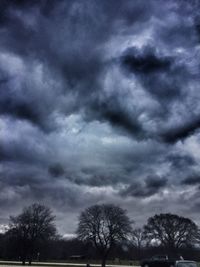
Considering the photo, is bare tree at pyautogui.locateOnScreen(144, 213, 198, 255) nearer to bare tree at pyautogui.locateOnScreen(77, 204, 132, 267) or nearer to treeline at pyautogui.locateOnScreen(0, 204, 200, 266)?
treeline at pyautogui.locateOnScreen(0, 204, 200, 266)

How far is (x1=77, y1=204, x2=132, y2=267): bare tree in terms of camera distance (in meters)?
76.9

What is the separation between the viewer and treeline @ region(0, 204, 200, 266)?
77.8 metres

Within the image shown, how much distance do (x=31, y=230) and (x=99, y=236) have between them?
2052cm

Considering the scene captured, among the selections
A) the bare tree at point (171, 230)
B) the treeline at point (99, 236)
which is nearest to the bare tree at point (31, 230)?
the treeline at point (99, 236)

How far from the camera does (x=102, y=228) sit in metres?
79.4

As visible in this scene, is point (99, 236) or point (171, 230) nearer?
point (99, 236)

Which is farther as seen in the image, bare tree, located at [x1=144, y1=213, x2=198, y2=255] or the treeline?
bare tree, located at [x1=144, y1=213, x2=198, y2=255]

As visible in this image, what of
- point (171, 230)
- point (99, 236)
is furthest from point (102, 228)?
point (171, 230)

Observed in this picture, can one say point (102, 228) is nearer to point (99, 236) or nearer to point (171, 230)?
point (99, 236)

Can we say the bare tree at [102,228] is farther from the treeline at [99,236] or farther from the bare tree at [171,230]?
the bare tree at [171,230]

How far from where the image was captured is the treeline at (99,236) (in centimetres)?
7775

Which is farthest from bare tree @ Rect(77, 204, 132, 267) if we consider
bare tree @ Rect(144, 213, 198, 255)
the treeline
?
bare tree @ Rect(144, 213, 198, 255)

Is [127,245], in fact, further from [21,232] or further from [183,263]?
[183,263]

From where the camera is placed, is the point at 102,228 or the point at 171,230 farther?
the point at 171,230
